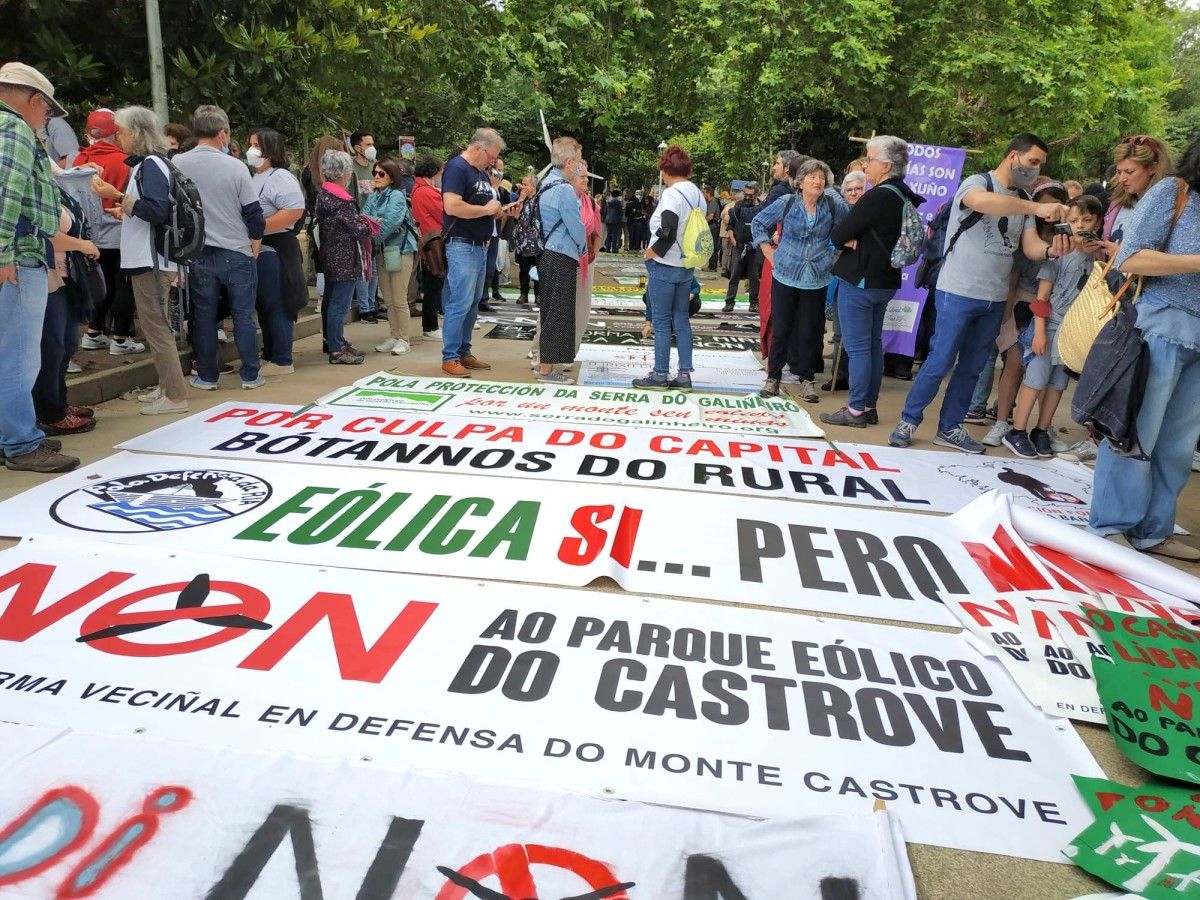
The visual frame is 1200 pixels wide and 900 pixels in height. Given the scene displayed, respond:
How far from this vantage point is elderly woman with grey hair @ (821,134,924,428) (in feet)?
19.9

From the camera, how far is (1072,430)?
6.97m

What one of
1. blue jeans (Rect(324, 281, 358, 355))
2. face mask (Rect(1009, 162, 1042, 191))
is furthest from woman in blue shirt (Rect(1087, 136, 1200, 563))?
blue jeans (Rect(324, 281, 358, 355))

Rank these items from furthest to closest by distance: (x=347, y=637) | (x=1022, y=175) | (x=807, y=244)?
(x=807, y=244) < (x=1022, y=175) < (x=347, y=637)

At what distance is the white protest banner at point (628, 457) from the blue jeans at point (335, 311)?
7.67ft

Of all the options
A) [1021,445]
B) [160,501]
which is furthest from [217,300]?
[1021,445]

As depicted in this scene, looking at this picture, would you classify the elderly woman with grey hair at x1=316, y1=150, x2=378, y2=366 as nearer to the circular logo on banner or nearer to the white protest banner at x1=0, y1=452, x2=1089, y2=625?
the white protest banner at x1=0, y1=452, x2=1089, y2=625

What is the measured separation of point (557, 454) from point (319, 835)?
3400mm

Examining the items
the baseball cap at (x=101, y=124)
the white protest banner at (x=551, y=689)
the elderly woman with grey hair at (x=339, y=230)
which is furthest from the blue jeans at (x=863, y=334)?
the baseball cap at (x=101, y=124)

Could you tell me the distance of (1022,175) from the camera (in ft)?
17.8

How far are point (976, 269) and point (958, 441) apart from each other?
120 centimetres

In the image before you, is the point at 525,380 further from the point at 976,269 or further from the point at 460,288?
the point at 976,269

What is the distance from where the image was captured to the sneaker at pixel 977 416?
7.06 meters

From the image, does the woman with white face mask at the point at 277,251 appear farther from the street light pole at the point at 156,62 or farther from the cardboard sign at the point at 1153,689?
the cardboard sign at the point at 1153,689

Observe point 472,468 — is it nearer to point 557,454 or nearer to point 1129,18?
point 557,454
